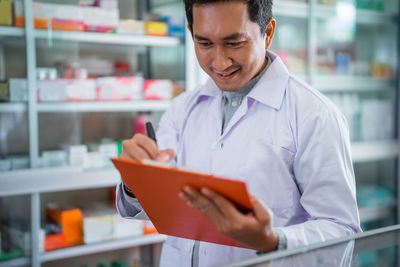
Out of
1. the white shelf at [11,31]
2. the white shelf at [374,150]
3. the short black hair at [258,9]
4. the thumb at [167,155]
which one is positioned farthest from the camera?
the white shelf at [374,150]

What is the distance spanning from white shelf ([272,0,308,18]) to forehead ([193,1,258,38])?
6.98 ft

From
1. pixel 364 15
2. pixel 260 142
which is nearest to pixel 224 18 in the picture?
pixel 260 142

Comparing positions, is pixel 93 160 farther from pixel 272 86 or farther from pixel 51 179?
pixel 272 86

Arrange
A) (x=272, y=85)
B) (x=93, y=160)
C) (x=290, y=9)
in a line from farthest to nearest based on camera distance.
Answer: (x=290, y=9) < (x=93, y=160) < (x=272, y=85)

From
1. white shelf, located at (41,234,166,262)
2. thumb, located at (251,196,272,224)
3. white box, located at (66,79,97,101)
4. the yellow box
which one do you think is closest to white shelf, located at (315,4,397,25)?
white box, located at (66,79,97,101)

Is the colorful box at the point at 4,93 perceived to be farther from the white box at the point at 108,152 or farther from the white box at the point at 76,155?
the white box at the point at 108,152

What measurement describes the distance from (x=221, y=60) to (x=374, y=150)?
291 centimetres

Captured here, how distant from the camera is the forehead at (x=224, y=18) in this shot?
1.22 metres

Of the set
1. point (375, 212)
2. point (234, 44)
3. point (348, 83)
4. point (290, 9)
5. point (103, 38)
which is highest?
point (290, 9)

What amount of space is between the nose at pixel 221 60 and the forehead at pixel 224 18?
0.16 ft

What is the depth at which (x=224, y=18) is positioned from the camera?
122 cm

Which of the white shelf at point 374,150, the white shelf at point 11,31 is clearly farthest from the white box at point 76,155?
the white shelf at point 374,150

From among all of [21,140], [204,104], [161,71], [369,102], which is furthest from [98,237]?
[369,102]

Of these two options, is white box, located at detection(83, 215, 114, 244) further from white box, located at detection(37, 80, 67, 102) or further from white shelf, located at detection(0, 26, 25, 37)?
white shelf, located at detection(0, 26, 25, 37)
